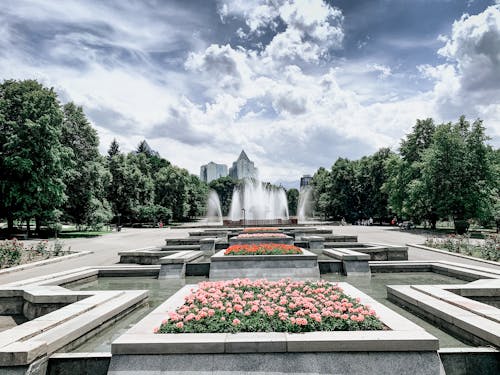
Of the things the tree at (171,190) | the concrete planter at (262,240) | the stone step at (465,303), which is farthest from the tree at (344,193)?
the stone step at (465,303)

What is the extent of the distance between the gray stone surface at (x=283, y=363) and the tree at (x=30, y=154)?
2874cm

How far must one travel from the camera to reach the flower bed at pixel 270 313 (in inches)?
A: 186

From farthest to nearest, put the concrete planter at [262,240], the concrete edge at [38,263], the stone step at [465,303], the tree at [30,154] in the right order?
the tree at [30,154] → the concrete planter at [262,240] → the concrete edge at [38,263] → the stone step at [465,303]

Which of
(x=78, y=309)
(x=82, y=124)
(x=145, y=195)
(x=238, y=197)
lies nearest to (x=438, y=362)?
(x=78, y=309)

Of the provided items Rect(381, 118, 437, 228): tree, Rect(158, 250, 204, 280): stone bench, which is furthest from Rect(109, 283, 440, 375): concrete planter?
Rect(381, 118, 437, 228): tree

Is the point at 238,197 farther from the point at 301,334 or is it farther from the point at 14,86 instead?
the point at 301,334

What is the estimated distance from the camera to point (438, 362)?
4.22m

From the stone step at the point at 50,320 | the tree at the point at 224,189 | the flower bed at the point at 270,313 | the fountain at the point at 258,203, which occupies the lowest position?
the stone step at the point at 50,320

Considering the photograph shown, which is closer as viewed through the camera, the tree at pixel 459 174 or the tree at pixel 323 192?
the tree at pixel 459 174

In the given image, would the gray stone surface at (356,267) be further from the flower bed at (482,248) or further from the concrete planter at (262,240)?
the flower bed at (482,248)

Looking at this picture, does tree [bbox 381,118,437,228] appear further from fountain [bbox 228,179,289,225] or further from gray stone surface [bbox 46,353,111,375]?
gray stone surface [bbox 46,353,111,375]

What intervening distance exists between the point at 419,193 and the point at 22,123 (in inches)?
1685

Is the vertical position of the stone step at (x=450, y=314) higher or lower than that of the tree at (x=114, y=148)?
lower

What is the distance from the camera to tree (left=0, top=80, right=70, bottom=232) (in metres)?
26.8
